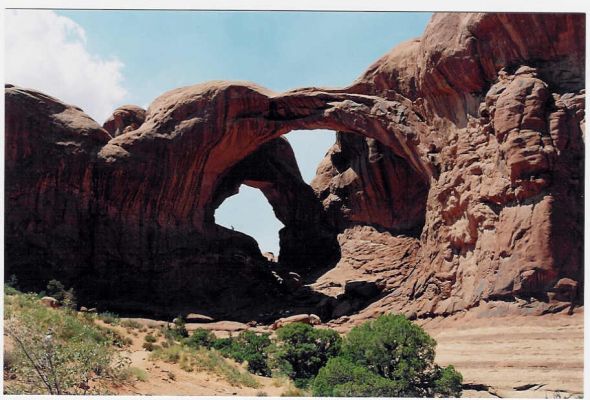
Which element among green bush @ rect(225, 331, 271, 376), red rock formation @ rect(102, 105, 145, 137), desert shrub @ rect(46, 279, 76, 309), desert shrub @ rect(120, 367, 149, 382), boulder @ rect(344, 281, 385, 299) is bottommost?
desert shrub @ rect(120, 367, 149, 382)

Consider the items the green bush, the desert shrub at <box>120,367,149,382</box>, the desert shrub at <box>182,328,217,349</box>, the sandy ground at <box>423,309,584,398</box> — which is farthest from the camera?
the desert shrub at <box>182,328,217,349</box>

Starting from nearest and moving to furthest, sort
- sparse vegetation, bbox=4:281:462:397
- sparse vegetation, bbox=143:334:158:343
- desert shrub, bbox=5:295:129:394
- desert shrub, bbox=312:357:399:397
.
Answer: desert shrub, bbox=5:295:129:394 < sparse vegetation, bbox=4:281:462:397 < desert shrub, bbox=312:357:399:397 < sparse vegetation, bbox=143:334:158:343

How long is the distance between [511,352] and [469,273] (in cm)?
528

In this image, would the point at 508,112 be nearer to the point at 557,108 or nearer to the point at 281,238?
the point at 557,108

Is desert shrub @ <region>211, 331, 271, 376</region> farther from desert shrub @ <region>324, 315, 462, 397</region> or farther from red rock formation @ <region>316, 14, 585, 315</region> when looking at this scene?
red rock formation @ <region>316, 14, 585, 315</region>


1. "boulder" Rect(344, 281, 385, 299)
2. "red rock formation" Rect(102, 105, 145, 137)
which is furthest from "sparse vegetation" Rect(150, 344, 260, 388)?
"red rock formation" Rect(102, 105, 145, 137)

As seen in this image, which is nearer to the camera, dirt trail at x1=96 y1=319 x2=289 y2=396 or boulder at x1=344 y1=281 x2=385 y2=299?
dirt trail at x1=96 y1=319 x2=289 y2=396

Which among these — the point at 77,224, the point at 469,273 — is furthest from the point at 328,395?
the point at 77,224

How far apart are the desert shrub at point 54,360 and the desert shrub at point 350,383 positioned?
4.23 m

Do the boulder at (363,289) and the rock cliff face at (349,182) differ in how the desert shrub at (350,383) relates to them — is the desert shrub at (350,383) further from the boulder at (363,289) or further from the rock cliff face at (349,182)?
the boulder at (363,289)

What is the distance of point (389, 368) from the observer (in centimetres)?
1816

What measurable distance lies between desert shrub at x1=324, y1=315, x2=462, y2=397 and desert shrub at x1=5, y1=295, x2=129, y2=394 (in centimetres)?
456

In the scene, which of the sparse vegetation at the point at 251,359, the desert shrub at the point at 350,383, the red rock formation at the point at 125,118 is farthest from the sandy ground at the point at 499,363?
the red rock formation at the point at 125,118

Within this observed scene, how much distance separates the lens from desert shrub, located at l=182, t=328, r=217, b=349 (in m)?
24.6
